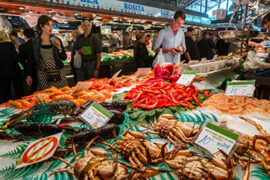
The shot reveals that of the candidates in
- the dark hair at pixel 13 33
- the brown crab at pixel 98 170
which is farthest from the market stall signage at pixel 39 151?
the dark hair at pixel 13 33

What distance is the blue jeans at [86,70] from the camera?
441cm

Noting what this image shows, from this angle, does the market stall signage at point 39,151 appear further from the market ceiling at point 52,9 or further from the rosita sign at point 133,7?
the rosita sign at point 133,7

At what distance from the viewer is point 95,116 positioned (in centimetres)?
162

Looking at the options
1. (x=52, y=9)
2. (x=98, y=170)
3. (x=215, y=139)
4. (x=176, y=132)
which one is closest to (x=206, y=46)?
(x=52, y=9)

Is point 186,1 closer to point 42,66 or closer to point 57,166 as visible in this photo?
point 42,66

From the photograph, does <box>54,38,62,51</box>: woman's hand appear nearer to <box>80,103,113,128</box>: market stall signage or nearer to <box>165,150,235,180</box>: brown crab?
<box>80,103,113,128</box>: market stall signage

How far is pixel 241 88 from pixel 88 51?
11.6 ft

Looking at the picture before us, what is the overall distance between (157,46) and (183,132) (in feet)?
11.6

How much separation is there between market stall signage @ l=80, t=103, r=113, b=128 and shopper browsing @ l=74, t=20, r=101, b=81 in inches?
115

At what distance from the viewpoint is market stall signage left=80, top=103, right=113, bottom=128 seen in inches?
61.4

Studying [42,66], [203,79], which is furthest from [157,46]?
[42,66]

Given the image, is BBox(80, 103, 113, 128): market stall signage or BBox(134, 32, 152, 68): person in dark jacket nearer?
BBox(80, 103, 113, 128): market stall signage

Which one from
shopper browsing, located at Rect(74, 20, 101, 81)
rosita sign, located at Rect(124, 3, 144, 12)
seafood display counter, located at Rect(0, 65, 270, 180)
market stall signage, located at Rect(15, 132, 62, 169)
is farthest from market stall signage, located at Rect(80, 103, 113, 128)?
rosita sign, located at Rect(124, 3, 144, 12)

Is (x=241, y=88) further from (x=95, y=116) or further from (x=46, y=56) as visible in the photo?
(x=46, y=56)
